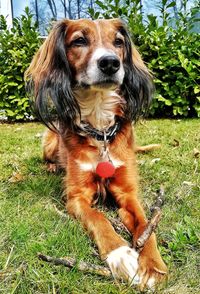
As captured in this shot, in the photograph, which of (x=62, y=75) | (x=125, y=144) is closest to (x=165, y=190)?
(x=125, y=144)

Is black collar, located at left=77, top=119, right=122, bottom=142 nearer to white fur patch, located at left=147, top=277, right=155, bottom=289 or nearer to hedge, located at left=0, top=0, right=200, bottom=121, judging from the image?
white fur patch, located at left=147, top=277, right=155, bottom=289

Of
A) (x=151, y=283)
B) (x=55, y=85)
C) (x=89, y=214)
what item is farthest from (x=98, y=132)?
(x=151, y=283)

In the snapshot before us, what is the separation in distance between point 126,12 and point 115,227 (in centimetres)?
487

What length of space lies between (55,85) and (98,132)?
434 millimetres

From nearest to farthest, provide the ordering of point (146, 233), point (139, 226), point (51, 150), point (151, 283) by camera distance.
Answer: point (151, 283) < point (146, 233) < point (139, 226) < point (51, 150)

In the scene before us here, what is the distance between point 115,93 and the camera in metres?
2.86

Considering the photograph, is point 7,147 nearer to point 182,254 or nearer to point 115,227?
point 115,227

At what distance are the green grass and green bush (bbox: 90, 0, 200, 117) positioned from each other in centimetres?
212

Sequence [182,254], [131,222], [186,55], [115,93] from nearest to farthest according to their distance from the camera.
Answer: [182,254] < [131,222] < [115,93] < [186,55]

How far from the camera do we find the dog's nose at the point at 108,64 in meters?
2.33

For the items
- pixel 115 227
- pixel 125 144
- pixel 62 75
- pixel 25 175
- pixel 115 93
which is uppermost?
pixel 62 75

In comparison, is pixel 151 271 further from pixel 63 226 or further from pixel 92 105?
pixel 92 105

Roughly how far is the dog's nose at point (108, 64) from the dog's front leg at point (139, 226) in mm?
725

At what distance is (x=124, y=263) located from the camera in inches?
68.2
